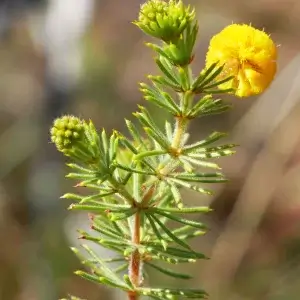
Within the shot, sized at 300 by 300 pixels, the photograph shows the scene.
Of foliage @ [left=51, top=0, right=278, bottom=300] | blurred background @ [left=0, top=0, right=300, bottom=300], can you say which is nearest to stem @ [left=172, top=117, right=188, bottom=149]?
foliage @ [left=51, top=0, right=278, bottom=300]

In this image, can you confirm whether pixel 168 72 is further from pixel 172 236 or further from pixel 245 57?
pixel 172 236

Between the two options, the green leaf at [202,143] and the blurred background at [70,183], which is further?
the blurred background at [70,183]

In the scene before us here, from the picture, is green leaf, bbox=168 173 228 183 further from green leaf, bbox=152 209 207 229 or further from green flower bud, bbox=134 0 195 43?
green flower bud, bbox=134 0 195 43

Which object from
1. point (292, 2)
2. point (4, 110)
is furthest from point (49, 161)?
point (292, 2)

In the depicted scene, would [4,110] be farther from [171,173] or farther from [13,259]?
[171,173]

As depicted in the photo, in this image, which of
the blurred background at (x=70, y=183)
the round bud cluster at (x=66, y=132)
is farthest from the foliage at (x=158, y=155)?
the blurred background at (x=70, y=183)

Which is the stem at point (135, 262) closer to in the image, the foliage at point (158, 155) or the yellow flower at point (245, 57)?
the foliage at point (158, 155)
